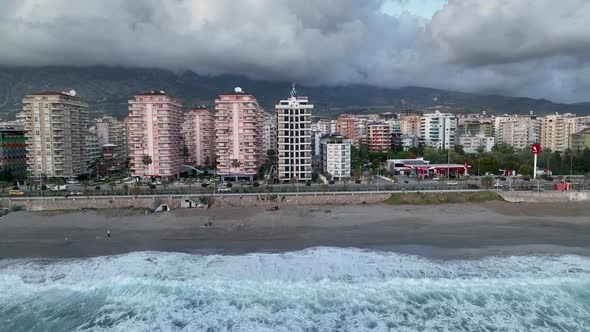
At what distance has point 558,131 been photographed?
79.3m

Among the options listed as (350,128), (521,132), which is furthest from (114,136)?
(521,132)

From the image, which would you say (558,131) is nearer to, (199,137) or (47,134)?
(199,137)

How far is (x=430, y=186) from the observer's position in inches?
1581

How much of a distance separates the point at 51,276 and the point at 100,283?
9.68 ft

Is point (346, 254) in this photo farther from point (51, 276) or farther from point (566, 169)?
point (566, 169)

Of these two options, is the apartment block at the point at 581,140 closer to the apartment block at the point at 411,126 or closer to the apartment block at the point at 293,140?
the apartment block at the point at 411,126

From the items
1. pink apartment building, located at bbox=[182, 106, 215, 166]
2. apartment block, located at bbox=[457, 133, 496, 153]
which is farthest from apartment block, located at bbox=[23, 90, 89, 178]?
apartment block, located at bbox=[457, 133, 496, 153]

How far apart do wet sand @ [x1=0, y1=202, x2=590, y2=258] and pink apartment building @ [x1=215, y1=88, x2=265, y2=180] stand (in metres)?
16.7

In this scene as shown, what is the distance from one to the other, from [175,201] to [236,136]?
54.7ft

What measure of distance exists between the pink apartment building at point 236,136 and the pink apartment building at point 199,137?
Answer: 1770 cm

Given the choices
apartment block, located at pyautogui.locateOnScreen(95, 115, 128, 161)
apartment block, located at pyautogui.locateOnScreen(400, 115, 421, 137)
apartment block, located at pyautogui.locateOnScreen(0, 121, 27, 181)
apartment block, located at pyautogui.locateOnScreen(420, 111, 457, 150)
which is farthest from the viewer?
apartment block, located at pyautogui.locateOnScreen(400, 115, 421, 137)

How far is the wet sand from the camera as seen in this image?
23.0 m

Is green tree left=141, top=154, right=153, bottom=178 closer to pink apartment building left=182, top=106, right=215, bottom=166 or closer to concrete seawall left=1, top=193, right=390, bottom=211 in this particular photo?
concrete seawall left=1, top=193, right=390, bottom=211

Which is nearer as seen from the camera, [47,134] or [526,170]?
[47,134]
